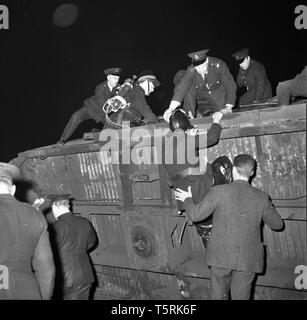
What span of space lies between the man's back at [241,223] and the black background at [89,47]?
937 centimetres

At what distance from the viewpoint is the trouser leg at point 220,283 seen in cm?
330

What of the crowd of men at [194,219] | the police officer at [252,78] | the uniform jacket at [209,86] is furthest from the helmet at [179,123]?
the police officer at [252,78]

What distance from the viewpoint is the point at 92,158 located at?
466 cm

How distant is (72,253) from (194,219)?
159cm

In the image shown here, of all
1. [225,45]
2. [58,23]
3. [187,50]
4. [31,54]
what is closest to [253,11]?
[225,45]

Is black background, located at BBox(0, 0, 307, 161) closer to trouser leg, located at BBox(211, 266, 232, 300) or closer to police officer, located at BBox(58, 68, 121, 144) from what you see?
police officer, located at BBox(58, 68, 121, 144)

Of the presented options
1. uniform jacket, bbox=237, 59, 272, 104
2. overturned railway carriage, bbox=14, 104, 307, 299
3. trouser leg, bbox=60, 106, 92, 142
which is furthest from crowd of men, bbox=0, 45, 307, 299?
uniform jacket, bbox=237, 59, 272, 104

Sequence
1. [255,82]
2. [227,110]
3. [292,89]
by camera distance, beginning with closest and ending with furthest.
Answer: [292,89] → [227,110] → [255,82]

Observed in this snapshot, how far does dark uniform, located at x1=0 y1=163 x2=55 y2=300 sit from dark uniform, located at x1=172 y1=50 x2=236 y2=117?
2629 millimetres

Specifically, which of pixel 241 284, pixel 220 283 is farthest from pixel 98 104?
pixel 241 284

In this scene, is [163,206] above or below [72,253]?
above

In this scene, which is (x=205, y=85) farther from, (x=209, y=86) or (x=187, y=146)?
(x=187, y=146)

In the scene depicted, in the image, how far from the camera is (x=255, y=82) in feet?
20.1

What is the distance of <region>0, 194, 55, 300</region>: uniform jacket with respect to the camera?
273cm
